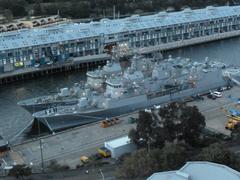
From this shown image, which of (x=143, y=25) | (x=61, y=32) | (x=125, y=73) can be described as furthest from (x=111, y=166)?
(x=143, y=25)

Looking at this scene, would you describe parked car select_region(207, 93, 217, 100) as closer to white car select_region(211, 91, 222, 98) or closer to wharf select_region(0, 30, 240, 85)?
white car select_region(211, 91, 222, 98)

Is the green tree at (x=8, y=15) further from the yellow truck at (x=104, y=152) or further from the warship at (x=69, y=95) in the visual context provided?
the yellow truck at (x=104, y=152)

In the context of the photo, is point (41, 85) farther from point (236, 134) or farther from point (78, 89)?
point (236, 134)

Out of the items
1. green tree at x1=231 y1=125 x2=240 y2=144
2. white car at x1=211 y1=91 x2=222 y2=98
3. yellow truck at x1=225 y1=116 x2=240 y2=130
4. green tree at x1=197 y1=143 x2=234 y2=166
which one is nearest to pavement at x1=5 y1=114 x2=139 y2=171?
yellow truck at x1=225 y1=116 x2=240 y2=130

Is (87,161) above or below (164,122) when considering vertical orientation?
below

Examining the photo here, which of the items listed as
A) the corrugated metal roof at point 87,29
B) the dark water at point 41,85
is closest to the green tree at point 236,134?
the dark water at point 41,85

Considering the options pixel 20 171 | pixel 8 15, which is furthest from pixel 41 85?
pixel 8 15

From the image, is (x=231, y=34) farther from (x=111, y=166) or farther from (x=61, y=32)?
(x=111, y=166)
